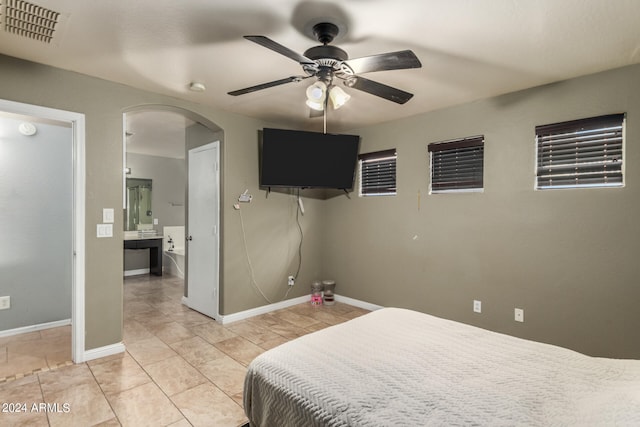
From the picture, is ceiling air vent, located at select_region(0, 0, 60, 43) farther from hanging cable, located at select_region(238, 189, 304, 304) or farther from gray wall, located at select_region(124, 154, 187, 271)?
gray wall, located at select_region(124, 154, 187, 271)

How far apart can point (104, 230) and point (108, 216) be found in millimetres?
129

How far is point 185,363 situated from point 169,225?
4588mm

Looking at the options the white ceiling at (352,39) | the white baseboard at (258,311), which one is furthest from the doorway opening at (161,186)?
the white ceiling at (352,39)

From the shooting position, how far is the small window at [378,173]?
4.08m

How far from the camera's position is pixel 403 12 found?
1.82 meters

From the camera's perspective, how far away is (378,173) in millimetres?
4242

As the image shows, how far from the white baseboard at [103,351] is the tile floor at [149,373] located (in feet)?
0.18

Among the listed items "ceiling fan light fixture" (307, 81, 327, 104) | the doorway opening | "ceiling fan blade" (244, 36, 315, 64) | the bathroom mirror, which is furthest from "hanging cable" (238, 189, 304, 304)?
the bathroom mirror

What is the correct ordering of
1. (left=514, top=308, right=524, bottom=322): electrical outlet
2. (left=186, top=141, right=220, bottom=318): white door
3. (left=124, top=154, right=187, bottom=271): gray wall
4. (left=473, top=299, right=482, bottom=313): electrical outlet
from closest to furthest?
(left=514, top=308, right=524, bottom=322): electrical outlet → (left=473, top=299, right=482, bottom=313): electrical outlet → (left=186, top=141, right=220, bottom=318): white door → (left=124, top=154, right=187, bottom=271): gray wall

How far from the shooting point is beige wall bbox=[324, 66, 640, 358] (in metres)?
2.53

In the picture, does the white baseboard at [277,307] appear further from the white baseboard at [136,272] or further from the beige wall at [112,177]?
the white baseboard at [136,272]

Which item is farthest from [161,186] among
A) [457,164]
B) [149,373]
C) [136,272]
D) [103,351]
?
[457,164]

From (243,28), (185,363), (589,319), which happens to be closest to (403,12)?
(243,28)

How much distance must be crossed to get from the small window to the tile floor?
64.9 inches
